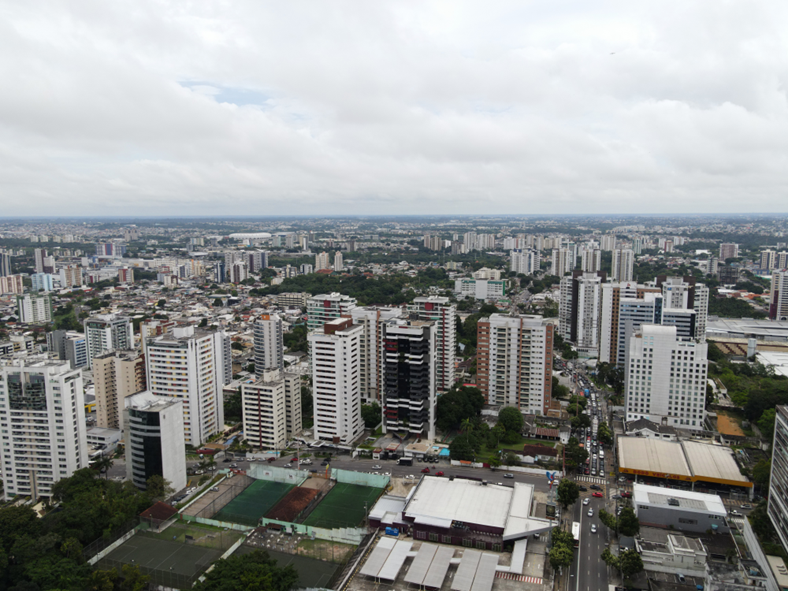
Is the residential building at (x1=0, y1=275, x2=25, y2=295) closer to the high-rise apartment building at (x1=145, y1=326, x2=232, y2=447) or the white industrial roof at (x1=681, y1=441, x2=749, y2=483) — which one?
the high-rise apartment building at (x1=145, y1=326, x2=232, y2=447)

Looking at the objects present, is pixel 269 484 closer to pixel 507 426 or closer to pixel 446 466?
pixel 446 466

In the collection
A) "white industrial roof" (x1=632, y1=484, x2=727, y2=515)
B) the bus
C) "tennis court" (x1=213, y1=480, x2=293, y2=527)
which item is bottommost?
"tennis court" (x1=213, y1=480, x2=293, y2=527)

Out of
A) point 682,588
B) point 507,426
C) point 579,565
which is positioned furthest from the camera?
point 507,426

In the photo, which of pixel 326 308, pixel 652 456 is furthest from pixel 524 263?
pixel 652 456

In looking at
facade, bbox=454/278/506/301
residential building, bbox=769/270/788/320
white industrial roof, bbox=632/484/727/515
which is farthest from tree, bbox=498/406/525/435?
facade, bbox=454/278/506/301

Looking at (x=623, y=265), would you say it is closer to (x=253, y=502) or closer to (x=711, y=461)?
(x=711, y=461)

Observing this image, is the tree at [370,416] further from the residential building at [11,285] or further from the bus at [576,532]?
the residential building at [11,285]

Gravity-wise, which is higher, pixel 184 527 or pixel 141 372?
pixel 141 372

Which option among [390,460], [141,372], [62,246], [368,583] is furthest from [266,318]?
[62,246]
